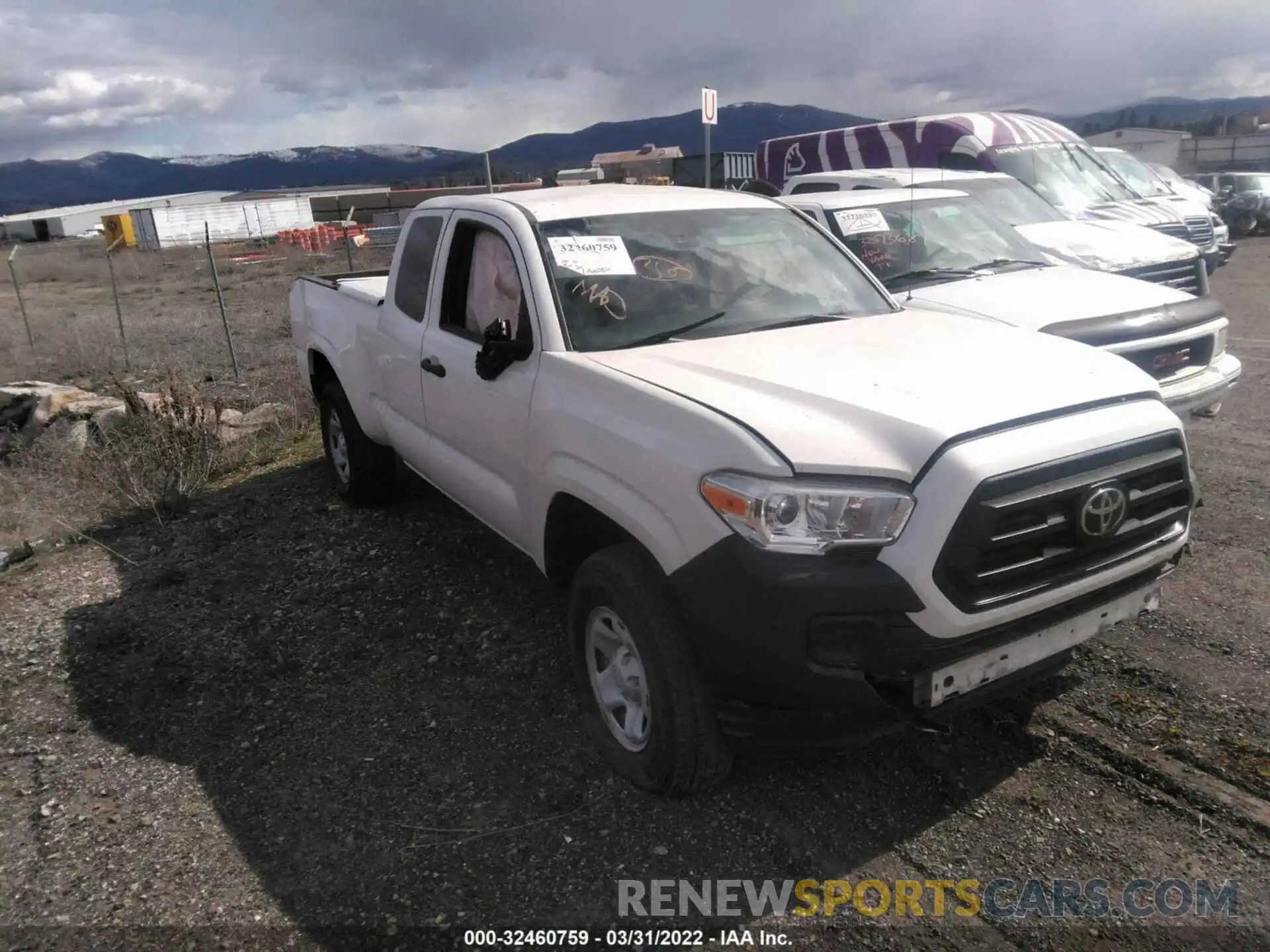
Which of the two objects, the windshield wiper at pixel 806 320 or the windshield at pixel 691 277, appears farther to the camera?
the windshield wiper at pixel 806 320

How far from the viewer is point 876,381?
300cm

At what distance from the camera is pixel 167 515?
6.35m

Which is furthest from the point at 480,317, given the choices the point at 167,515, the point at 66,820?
the point at 167,515

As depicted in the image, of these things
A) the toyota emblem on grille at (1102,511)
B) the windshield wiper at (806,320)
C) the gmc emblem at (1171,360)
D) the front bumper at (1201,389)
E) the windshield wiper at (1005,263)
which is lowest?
the front bumper at (1201,389)

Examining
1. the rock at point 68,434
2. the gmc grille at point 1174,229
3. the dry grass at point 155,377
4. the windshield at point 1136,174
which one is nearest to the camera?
the dry grass at point 155,377

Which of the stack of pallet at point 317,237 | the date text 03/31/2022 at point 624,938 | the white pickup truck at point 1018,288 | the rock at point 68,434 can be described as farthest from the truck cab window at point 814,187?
the stack of pallet at point 317,237

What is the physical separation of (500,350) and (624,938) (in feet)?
6.79

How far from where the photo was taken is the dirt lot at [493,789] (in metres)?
2.73

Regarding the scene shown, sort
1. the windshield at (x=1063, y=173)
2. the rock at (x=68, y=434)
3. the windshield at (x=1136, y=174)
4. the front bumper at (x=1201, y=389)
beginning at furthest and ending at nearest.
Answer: the windshield at (x=1136, y=174) → the windshield at (x=1063, y=173) → the rock at (x=68, y=434) → the front bumper at (x=1201, y=389)

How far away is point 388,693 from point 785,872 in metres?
1.89

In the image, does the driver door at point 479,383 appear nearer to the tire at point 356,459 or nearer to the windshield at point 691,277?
the windshield at point 691,277

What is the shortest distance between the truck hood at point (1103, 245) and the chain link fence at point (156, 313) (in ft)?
25.8

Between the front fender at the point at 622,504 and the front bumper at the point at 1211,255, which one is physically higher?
the front fender at the point at 622,504

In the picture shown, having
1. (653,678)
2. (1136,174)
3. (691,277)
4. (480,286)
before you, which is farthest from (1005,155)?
(653,678)
